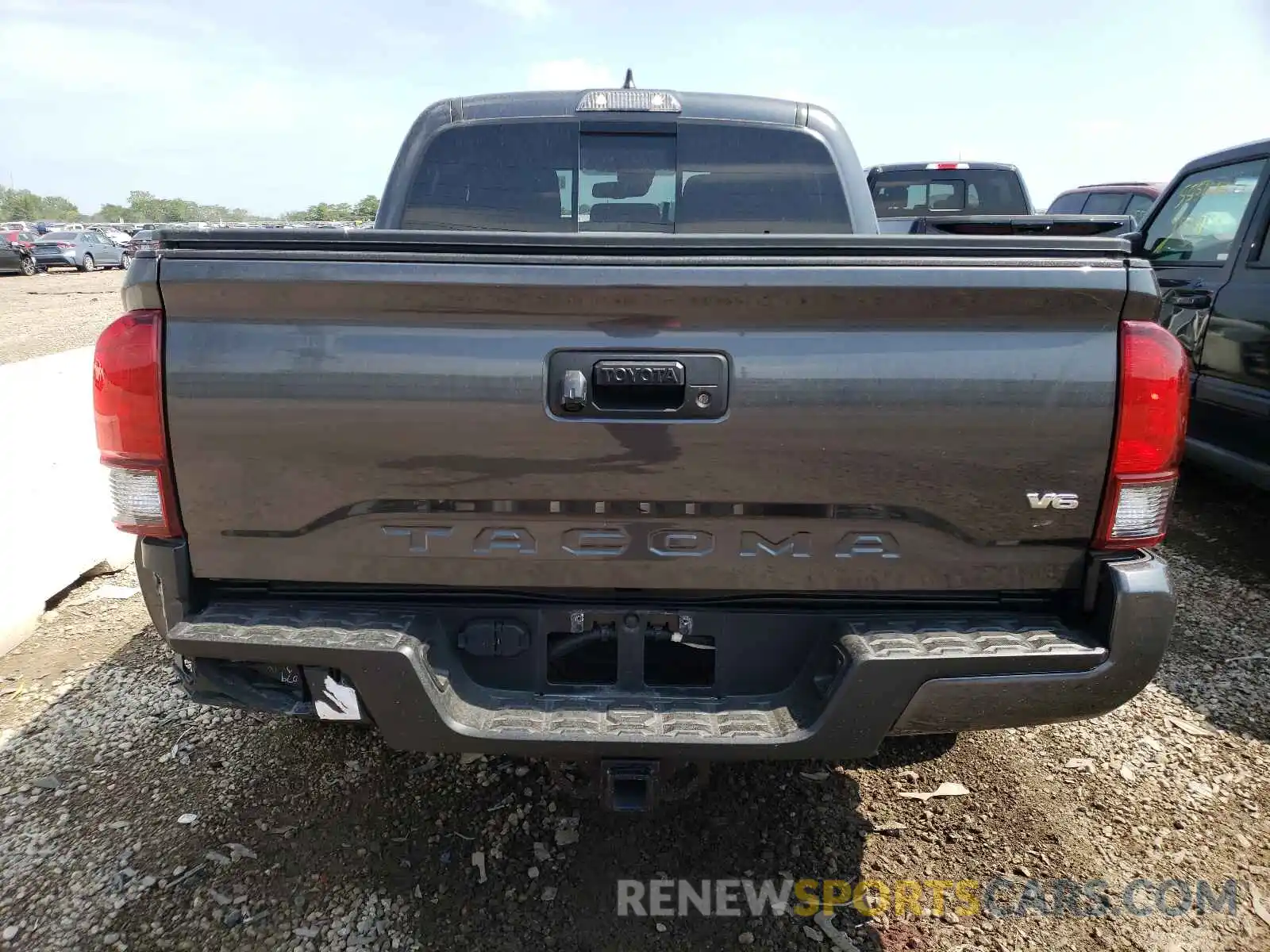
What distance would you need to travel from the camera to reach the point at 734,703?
201cm

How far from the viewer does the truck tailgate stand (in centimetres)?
178

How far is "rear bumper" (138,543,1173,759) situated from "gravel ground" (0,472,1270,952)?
0.72m

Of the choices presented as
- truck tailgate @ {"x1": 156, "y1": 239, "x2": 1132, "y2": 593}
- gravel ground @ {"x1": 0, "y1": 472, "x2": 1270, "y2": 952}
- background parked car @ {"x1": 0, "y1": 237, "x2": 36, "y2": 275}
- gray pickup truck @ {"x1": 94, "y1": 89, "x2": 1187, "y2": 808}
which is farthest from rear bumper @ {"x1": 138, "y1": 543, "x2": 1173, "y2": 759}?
background parked car @ {"x1": 0, "y1": 237, "x2": 36, "y2": 275}

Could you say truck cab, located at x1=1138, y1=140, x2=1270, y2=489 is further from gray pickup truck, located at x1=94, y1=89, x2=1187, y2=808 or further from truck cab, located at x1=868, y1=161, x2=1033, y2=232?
truck cab, located at x1=868, y1=161, x2=1033, y2=232

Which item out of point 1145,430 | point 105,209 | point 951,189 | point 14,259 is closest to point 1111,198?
point 951,189

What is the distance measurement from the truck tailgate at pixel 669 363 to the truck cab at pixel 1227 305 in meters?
2.93

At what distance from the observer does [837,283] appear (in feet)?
5.80

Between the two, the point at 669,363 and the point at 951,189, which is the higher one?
the point at 951,189

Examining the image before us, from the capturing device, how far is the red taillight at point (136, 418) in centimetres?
182

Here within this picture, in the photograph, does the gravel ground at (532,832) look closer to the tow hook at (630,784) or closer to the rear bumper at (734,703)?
the tow hook at (630,784)

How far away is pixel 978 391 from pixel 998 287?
0.74 ft

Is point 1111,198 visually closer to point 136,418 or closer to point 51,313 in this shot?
point 136,418

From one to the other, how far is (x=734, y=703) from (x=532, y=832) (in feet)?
3.26

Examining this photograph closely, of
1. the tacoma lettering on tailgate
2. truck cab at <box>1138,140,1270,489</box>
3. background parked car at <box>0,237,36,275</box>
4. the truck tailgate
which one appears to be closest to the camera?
the truck tailgate
